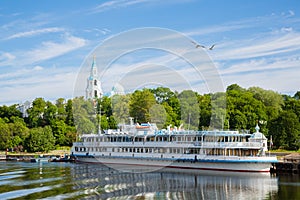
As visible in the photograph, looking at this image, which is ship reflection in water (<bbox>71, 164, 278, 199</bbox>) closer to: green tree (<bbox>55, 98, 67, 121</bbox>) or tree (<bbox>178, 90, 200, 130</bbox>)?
tree (<bbox>178, 90, 200, 130</bbox>)

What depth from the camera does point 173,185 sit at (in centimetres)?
4347

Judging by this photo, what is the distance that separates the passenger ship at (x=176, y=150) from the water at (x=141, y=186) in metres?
4.87

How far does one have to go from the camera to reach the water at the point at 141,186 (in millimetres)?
37594

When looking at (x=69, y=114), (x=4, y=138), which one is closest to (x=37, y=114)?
(x=69, y=114)

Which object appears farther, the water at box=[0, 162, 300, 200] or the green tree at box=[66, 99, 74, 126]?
the green tree at box=[66, 99, 74, 126]

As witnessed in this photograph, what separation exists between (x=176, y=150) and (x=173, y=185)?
684 inches

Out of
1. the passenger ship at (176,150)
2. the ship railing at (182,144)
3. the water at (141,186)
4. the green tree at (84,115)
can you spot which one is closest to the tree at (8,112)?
the green tree at (84,115)

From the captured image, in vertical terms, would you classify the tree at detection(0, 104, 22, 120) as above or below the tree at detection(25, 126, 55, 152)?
above

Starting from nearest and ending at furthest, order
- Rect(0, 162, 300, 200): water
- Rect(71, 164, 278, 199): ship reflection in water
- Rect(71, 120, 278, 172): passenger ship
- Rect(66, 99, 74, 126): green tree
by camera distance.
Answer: Rect(0, 162, 300, 200): water < Rect(71, 164, 278, 199): ship reflection in water < Rect(71, 120, 278, 172): passenger ship < Rect(66, 99, 74, 126): green tree

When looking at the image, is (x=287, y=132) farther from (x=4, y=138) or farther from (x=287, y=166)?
(x=4, y=138)

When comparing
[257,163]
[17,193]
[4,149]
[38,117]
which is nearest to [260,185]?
[257,163]

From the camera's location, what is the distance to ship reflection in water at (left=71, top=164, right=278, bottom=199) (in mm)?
37969

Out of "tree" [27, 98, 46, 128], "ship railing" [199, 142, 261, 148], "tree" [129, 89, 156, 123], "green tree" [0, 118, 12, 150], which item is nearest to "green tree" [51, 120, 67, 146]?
"green tree" [0, 118, 12, 150]

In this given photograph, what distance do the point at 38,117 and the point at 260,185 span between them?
8441 centimetres
